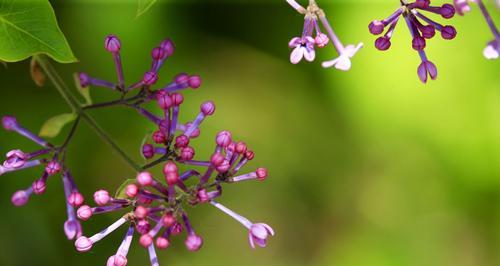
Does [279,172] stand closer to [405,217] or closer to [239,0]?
[405,217]

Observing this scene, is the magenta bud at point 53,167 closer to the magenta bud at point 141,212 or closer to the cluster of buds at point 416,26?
the magenta bud at point 141,212

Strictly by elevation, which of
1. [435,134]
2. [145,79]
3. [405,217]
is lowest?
[145,79]

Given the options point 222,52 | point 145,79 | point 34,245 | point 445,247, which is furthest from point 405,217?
point 145,79

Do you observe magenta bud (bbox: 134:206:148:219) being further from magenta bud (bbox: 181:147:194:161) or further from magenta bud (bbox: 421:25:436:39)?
magenta bud (bbox: 421:25:436:39)

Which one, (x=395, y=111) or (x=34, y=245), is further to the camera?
(x=395, y=111)

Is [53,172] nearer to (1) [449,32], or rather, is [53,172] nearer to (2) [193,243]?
(2) [193,243]

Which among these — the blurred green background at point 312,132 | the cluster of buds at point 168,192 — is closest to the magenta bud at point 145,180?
the cluster of buds at point 168,192
